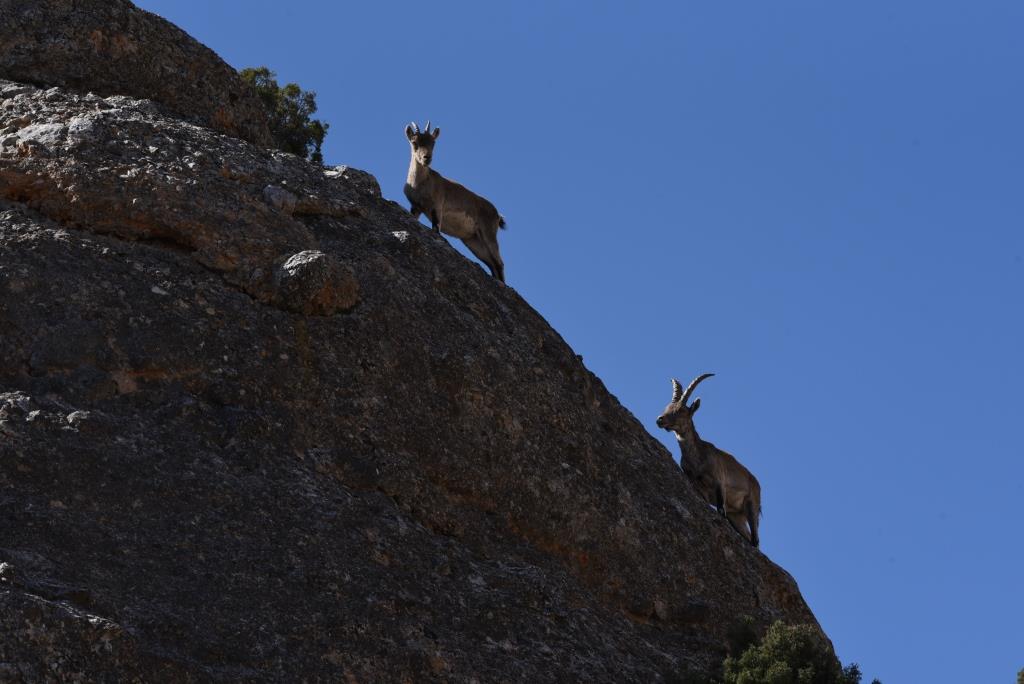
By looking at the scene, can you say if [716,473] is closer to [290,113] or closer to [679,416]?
[679,416]

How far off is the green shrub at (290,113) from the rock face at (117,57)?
8.72m

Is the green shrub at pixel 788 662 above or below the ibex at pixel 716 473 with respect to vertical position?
below

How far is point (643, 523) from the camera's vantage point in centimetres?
1458

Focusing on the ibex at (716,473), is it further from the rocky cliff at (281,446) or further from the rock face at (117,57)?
the rock face at (117,57)

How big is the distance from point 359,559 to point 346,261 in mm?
3312

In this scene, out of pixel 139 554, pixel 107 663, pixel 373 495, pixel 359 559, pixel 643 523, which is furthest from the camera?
pixel 643 523

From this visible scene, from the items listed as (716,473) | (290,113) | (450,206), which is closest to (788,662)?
(716,473)

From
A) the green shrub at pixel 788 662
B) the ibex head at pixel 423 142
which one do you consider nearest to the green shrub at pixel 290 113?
the ibex head at pixel 423 142

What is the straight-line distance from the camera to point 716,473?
1973cm

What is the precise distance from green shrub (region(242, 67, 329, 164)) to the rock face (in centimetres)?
872

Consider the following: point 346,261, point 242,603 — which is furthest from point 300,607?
point 346,261

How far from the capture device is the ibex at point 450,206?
19.1 m

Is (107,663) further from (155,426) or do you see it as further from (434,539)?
(434,539)

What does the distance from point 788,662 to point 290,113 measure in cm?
1530
